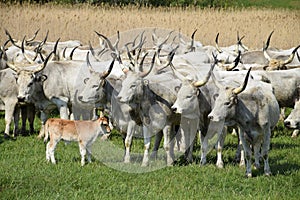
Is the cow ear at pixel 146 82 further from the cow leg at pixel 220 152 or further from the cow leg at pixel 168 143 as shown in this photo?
the cow leg at pixel 220 152

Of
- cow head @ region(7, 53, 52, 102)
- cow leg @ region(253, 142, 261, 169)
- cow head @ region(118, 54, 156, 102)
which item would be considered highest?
cow head @ region(118, 54, 156, 102)

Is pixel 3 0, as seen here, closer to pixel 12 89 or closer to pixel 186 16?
pixel 186 16

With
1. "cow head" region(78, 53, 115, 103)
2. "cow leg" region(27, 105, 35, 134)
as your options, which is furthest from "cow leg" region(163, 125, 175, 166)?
"cow leg" region(27, 105, 35, 134)

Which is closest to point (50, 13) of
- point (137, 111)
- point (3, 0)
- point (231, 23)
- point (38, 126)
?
point (3, 0)

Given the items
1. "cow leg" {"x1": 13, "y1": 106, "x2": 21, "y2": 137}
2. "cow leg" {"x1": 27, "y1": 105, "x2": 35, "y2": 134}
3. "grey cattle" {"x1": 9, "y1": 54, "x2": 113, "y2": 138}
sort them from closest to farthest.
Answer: "grey cattle" {"x1": 9, "y1": 54, "x2": 113, "y2": 138}, "cow leg" {"x1": 13, "y1": 106, "x2": 21, "y2": 137}, "cow leg" {"x1": 27, "y1": 105, "x2": 35, "y2": 134}

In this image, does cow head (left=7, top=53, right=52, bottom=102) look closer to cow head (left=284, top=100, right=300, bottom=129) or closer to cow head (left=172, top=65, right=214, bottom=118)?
cow head (left=172, top=65, right=214, bottom=118)

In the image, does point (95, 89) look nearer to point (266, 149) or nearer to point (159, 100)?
point (159, 100)

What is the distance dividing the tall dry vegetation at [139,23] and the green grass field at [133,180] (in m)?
13.0

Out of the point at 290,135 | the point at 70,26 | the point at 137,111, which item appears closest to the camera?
the point at 137,111

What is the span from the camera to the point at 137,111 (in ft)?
34.5

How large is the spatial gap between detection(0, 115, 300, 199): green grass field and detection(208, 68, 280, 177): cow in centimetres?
49

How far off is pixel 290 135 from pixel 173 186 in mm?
5516

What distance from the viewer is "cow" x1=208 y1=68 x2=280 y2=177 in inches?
363

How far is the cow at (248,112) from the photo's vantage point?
363 inches
